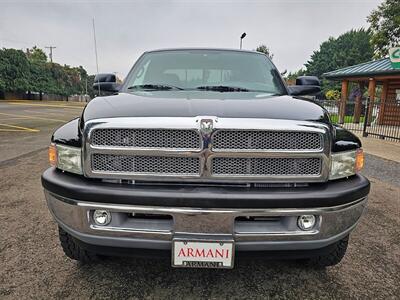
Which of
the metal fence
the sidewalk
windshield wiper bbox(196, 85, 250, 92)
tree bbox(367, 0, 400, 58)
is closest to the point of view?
windshield wiper bbox(196, 85, 250, 92)

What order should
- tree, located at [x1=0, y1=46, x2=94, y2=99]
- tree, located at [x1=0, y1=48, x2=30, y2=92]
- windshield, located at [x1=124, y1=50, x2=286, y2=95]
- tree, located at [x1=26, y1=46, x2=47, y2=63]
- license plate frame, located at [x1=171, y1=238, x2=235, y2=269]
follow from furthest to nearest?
tree, located at [x1=26, y1=46, x2=47, y2=63] → tree, located at [x1=0, y1=46, x2=94, y2=99] → tree, located at [x1=0, y1=48, x2=30, y2=92] → windshield, located at [x1=124, y1=50, x2=286, y2=95] → license plate frame, located at [x1=171, y1=238, x2=235, y2=269]

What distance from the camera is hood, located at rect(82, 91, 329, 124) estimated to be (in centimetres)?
186

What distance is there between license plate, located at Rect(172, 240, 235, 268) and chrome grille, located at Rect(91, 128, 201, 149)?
54 centimetres

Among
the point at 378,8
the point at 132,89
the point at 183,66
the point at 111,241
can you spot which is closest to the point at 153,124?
the point at 111,241

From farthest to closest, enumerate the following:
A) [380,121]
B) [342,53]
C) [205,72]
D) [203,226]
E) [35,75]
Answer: [342,53] → [35,75] → [380,121] → [205,72] → [203,226]

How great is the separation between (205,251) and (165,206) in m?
0.33

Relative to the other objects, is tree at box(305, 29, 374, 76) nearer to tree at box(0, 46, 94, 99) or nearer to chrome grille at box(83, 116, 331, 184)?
tree at box(0, 46, 94, 99)

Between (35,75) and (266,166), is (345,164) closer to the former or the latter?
(266,166)

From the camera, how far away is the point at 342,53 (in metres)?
60.8

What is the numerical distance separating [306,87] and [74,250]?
106 inches

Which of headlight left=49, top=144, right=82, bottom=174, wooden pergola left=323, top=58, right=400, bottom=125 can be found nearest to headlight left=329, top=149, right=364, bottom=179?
headlight left=49, top=144, right=82, bottom=174

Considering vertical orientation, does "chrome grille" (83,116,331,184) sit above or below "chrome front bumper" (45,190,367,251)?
above

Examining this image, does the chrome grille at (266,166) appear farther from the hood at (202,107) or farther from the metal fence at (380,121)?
the metal fence at (380,121)

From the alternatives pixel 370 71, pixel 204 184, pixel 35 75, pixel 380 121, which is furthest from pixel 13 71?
pixel 204 184
